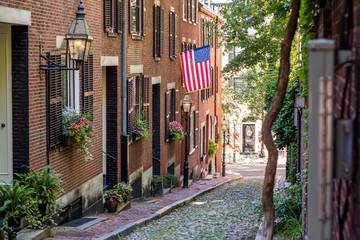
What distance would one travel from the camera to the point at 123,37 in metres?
15.7

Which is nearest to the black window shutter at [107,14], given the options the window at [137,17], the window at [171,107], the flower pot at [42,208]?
the window at [137,17]

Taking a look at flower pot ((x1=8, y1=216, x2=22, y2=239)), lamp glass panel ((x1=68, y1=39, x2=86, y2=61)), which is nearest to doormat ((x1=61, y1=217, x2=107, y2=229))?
flower pot ((x1=8, y1=216, x2=22, y2=239))

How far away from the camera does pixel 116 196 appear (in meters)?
14.1

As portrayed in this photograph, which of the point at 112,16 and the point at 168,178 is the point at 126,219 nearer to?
the point at 112,16

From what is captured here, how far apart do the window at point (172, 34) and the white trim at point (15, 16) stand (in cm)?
1419

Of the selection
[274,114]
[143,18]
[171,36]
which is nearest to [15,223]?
[274,114]

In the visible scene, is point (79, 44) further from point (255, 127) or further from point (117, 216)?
point (255, 127)

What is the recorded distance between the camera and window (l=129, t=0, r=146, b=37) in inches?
658

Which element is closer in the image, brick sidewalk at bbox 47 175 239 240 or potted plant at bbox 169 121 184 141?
brick sidewalk at bbox 47 175 239 240

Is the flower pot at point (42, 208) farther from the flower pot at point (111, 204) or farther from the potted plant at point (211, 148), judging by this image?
the potted plant at point (211, 148)

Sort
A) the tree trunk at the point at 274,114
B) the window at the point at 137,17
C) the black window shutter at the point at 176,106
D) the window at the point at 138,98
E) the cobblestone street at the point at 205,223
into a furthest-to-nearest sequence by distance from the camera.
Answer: the black window shutter at the point at 176,106, the window at the point at 137,17, the window at the point at 138,98, the cobblestone street at the point at 205,223, the tree trunk at the point at 274,114

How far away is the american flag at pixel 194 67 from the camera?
778 inches

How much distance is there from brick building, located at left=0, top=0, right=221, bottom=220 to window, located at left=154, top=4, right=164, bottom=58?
0.04 m

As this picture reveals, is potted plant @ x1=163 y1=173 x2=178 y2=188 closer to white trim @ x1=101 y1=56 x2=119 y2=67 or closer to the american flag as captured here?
the american flag
